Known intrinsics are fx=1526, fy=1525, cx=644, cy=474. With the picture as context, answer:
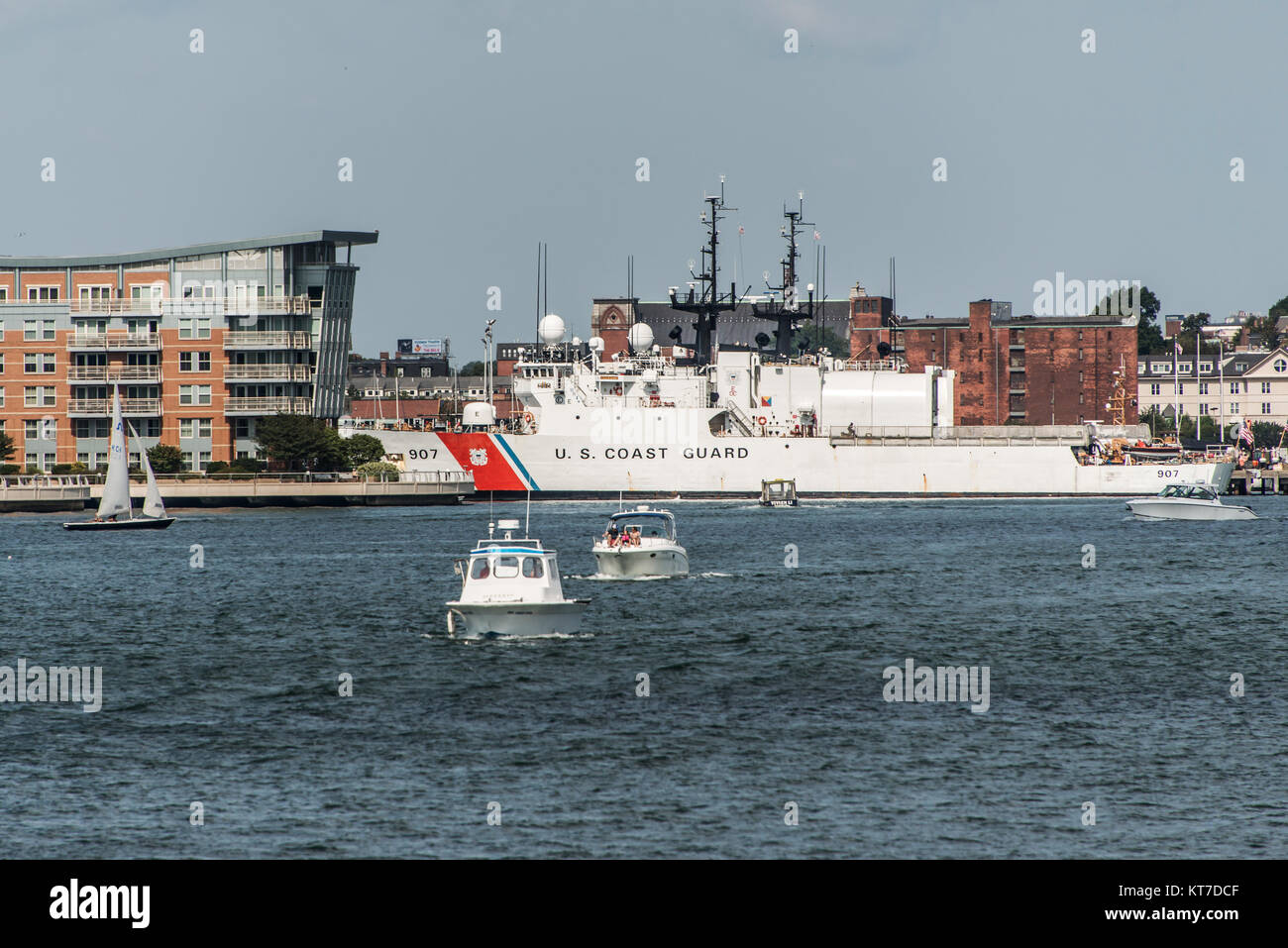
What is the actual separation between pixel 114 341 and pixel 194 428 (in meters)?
8.47

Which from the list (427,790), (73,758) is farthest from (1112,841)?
(73,758)

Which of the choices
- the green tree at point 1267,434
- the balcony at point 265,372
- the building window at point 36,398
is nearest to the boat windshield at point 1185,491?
the balcony at point 265,372

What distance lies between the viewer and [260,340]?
110 m

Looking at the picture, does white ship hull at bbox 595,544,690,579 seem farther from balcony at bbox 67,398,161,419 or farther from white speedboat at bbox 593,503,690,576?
balcony at bbox 67,398,161,419

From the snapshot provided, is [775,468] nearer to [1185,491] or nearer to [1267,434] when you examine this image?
[1185,491]

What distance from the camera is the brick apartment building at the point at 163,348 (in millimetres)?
109938

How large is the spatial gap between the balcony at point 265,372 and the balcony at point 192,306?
387cm


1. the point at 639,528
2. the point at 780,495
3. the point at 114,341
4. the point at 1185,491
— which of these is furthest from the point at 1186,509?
the point at 114,341

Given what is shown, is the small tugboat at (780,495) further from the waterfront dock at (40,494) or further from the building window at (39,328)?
the building window at (39,328)

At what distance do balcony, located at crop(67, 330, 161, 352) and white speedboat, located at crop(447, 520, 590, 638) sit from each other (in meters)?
80.2

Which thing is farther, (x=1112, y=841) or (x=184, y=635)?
(x=184, y=635)
